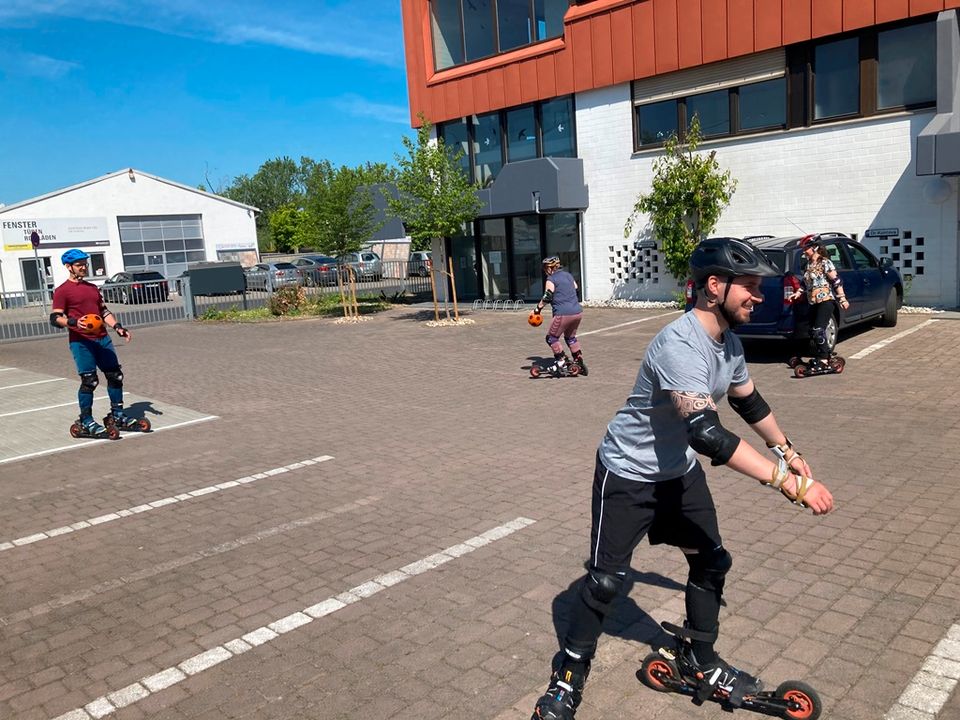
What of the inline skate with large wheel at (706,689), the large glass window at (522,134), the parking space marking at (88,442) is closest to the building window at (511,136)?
the large glass window at (522,134)

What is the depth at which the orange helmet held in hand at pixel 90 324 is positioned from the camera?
873cm

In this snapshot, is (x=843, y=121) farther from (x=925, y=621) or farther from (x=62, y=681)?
(x=62, y=681)

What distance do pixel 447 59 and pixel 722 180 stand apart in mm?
10204

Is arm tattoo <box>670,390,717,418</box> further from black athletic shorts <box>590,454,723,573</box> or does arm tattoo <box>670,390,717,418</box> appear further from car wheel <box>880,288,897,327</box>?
car wheel <box>880,288,897,327</box>

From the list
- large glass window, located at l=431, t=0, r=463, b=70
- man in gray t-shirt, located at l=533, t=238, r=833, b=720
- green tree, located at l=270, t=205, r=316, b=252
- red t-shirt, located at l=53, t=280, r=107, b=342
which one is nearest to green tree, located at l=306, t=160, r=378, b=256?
large glass window, located at l=431, t=0, r=463, b=70

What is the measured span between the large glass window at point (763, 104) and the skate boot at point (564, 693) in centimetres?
1585

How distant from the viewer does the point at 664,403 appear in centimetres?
317

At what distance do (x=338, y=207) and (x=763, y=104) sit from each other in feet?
35.5

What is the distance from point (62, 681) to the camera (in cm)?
392

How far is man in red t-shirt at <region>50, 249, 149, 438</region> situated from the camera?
8734 mm

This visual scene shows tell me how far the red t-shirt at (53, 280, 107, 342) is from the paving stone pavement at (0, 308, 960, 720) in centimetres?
129

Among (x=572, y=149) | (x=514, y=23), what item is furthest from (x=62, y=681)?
(x=514, y=23)

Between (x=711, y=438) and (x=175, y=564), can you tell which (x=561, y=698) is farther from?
(x=175, y=564)

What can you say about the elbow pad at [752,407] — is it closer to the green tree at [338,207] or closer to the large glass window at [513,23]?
the green tree at [338,207]
